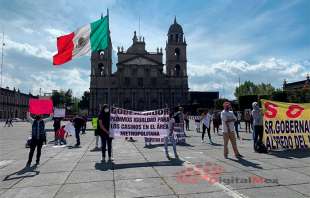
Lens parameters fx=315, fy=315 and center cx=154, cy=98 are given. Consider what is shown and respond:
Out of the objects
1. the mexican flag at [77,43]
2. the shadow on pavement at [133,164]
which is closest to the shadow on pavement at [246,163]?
the shadow on pavement at [133,164]

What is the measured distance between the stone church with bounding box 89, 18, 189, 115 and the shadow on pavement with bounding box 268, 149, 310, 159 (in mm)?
82538

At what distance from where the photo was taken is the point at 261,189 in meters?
6.07

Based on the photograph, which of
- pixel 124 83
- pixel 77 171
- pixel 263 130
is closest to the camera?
pixel 77 171

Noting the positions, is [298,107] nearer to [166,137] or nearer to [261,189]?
[166,137]

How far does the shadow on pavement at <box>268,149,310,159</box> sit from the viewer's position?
1013 centimetres

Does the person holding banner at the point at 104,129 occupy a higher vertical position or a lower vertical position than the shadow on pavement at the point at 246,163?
higher

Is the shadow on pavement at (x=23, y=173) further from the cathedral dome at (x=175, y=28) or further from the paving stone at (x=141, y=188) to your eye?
the cathedral dome at (x=175, y=28)

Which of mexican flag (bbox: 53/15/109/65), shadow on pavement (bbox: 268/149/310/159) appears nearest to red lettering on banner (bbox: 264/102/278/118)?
shadow on pavement (bbox: 268/149/310/159)

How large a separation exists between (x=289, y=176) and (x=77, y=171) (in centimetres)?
528

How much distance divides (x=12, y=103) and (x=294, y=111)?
345 feet

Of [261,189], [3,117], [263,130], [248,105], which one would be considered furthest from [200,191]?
[3,117]

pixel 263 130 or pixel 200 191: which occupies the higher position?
pixel 263 130

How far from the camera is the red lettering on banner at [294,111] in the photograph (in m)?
12.4

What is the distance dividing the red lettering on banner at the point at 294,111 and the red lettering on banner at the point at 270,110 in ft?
1.80
